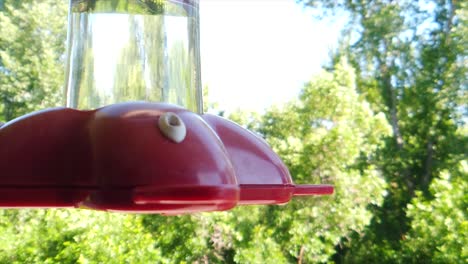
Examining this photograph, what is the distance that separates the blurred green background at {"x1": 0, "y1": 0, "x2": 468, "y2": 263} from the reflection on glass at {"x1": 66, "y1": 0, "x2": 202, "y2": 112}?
2.18 meters

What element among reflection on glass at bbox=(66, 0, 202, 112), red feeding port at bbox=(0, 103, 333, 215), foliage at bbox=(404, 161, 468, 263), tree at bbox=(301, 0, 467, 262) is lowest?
foliage at bbox=(404, 161, 468, 263)

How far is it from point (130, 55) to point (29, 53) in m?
4.24

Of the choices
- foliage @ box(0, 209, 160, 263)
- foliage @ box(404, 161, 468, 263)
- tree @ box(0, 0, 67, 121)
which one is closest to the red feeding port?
foliage @ box(0, 209, 160, 263)

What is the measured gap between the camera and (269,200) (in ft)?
1.92

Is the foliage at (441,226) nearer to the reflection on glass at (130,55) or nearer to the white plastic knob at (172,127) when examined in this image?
the reflection on glass at (130,55)

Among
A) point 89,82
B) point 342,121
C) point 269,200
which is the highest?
point 342,121

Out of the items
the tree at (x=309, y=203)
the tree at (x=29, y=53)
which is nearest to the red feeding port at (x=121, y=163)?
the tree at (x=309, y=203)

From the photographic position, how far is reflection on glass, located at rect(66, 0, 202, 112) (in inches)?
24.5

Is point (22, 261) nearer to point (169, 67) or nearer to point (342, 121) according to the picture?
point (342, 121)

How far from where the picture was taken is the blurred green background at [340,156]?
3.07 m

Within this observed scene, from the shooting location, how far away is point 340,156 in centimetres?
389

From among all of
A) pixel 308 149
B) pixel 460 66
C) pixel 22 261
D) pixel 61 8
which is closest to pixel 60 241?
pixel 22 261

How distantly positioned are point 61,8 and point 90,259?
241cm

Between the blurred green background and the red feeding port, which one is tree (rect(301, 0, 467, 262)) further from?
the red feeding port
